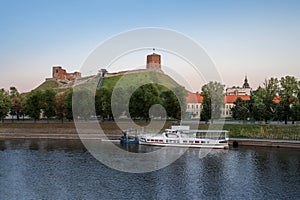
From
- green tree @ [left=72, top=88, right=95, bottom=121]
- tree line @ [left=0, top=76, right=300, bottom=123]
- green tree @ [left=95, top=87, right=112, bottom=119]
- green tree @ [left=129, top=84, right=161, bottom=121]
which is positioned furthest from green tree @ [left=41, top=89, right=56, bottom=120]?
green tree @ [left=129, top=84, right=161, bottom=121]

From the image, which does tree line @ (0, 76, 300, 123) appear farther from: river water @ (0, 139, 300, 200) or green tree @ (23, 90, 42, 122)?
river water @ (0, 139, 300, 200)

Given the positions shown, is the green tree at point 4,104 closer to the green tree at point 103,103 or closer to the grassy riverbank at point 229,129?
→ the grassy riverbank at point 229,129

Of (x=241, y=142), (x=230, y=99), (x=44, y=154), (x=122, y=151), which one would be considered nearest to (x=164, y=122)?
(x=241, y=142)

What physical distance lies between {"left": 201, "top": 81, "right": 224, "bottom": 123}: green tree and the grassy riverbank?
21.9ft

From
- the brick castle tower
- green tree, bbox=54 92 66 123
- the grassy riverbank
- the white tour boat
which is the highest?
the brick castle tower

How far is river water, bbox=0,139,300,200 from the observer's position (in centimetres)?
2962

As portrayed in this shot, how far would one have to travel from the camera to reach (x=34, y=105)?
89188 mm

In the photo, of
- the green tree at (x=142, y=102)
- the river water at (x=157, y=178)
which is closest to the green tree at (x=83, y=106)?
the green tree at (x=142, y=102)

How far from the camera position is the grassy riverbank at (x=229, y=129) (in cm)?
6444

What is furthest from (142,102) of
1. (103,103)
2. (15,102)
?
(15,102)

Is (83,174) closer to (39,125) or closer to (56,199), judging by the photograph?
(56,199)

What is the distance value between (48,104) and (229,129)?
4690 centimetres

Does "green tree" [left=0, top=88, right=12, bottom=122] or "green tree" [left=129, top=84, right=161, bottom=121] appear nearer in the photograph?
"green tree" [left=129, top=84, right=161, bottom=121]

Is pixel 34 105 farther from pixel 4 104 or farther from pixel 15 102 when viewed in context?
pixel 15 102
